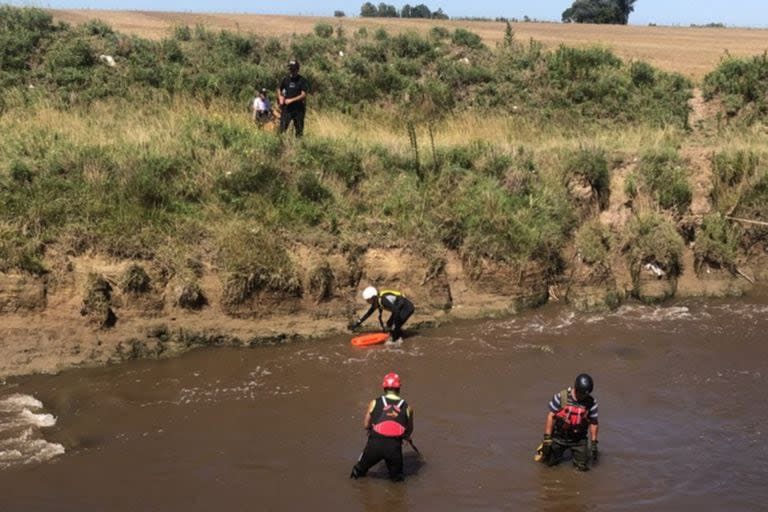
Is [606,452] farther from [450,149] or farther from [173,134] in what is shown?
[173,134]

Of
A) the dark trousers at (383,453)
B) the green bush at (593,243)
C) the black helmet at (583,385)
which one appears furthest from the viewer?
the green bush at (593,243)

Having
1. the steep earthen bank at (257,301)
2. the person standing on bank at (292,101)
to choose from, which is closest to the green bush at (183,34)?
the person standing on bank at (292,101)

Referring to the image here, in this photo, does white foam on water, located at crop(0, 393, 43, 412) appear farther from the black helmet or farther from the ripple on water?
the black helmet

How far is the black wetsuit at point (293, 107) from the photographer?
51.1 feet

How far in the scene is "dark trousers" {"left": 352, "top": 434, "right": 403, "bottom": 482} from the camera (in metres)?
8.28

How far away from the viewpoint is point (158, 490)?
8336mm

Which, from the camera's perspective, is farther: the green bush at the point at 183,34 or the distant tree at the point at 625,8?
the distant tree at the point at 625,8

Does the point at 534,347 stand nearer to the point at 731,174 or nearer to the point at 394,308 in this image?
the point at 394,308

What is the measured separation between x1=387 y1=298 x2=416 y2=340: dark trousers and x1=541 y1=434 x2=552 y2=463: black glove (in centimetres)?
382

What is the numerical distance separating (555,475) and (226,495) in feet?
11.1

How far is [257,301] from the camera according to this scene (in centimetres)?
1285

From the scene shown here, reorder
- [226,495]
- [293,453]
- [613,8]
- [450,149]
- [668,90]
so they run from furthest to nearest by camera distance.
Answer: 1. [613,8]
2. [668,90]
3. [450,149]
4. [293,453]
5. [226,495]

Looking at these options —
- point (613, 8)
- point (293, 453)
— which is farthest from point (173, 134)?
point (613, 8)

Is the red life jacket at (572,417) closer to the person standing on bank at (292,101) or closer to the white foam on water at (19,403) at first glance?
the white foam on water at (19,403)
